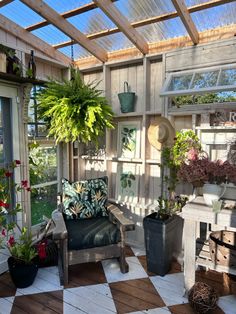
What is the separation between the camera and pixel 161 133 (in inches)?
104

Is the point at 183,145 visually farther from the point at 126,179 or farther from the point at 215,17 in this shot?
the point at 215,17

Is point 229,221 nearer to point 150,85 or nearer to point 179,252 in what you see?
point 179,252

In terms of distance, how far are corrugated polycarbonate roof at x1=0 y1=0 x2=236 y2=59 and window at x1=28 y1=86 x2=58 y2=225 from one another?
69 centimetres

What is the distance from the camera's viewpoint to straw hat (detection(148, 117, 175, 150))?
2633mm

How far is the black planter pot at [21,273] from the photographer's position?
222 centimetres

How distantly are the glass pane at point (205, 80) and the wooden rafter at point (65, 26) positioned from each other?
124 cm

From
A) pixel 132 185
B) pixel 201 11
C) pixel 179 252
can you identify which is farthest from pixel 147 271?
pixel 201 11

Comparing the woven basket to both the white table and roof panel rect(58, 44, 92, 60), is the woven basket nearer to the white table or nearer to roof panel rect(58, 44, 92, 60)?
the white table

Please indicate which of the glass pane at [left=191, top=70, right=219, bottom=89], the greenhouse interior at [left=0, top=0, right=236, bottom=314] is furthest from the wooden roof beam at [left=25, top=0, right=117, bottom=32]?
the glass pane at [left=191, top=70, right=219, bottom=89]

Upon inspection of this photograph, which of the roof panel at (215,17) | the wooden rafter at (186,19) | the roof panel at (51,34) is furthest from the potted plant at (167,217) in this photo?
the roof panel at (51,34)

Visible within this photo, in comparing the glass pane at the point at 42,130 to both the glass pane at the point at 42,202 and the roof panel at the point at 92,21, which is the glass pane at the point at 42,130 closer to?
the glass pane at the point at 42,202

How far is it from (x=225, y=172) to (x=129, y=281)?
1.37 m

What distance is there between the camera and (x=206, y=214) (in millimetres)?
2006

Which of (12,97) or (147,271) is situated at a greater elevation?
(12,97)
